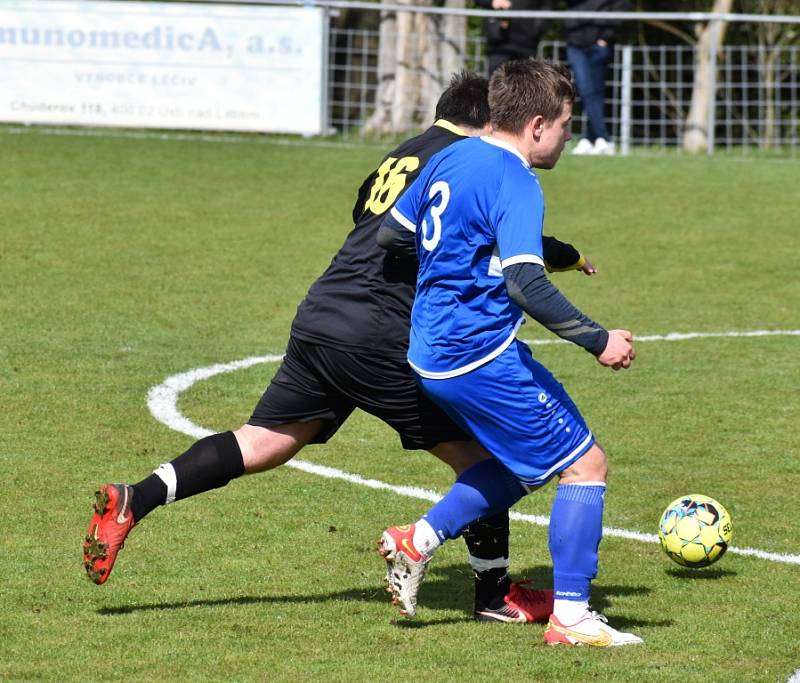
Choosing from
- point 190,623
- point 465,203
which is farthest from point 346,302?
point 190,623

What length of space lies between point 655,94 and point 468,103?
636 inches

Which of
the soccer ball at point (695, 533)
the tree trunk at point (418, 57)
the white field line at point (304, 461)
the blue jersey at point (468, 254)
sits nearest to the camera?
the blue jersey at point (468, 254)

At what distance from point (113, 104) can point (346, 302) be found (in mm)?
13060

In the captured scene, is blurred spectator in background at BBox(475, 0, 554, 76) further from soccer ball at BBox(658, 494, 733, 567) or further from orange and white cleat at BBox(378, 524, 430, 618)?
orange and white cleat at BBox(378, 524, 430, 618)

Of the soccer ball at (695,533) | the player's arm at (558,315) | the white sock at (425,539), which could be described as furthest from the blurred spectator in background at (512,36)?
the player's arm at (558,315)

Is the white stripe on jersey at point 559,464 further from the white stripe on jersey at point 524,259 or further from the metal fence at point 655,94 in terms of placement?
the metal fence at point 655,94

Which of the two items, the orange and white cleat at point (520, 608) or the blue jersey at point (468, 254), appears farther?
the orange and white cleat at point (520, 608)

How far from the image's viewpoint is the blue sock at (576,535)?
16.9ft

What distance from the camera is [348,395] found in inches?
219

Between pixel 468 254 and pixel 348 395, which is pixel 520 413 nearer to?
pixel 468 254

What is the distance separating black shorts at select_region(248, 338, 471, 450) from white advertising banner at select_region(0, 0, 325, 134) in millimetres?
12274

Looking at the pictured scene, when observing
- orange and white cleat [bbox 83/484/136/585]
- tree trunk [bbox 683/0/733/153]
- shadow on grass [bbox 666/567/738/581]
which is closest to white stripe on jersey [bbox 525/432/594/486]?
shadow on grass [bbox 666/567/738/581]

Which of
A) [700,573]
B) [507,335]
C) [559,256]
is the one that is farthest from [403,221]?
[700,573]

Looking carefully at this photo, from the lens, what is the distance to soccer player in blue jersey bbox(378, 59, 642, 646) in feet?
16.5
